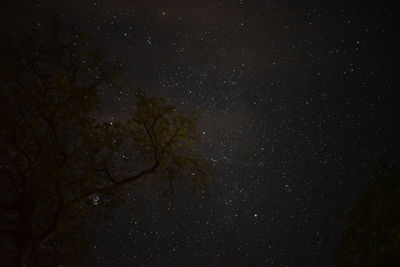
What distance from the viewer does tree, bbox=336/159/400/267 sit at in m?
15.0

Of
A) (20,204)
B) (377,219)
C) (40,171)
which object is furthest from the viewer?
(377,219)

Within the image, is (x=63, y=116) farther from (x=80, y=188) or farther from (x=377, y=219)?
(x=377, y=219)

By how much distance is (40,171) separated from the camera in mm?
13023

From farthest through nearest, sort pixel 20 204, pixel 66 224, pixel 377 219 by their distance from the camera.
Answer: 1. pixel 377 219
2. pixel 66 224
3. pixel 20 204

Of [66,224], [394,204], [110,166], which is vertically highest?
[110,166]

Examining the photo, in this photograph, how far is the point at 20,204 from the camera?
546 inches

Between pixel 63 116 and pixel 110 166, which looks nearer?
pixel 63 116

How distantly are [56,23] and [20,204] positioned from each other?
6.00m

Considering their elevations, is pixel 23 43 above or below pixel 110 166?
above

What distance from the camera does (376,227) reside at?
16.0 meters

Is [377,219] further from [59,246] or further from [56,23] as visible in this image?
[56,23]

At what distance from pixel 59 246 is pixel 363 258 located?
461 inches

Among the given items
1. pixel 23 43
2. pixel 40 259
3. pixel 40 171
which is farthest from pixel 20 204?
A: pixel 23 43

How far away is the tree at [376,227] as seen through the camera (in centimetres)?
1500
